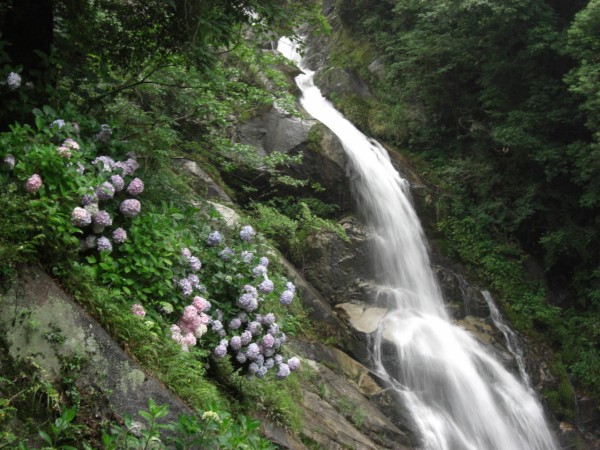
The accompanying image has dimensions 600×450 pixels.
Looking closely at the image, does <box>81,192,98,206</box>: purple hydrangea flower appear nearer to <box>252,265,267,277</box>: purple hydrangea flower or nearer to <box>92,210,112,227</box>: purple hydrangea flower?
<box>92,210,112,227</box>: purple hydrangea flower

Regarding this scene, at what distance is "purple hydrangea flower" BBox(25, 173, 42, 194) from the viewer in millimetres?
2930

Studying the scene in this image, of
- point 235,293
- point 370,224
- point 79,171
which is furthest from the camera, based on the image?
point 370,224

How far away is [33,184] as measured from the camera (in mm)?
2932

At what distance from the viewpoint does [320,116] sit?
49.7ft

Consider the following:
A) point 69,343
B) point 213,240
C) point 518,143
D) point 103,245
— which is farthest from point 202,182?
point 518,143

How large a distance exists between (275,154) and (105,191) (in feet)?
12.8

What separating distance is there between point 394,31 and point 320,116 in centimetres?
506

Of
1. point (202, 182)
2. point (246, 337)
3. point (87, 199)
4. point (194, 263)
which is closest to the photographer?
point (87, 199)

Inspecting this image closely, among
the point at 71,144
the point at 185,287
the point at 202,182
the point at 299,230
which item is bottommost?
the point at 299,230

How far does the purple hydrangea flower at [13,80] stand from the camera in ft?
11.3

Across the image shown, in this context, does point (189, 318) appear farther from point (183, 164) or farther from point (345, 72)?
point (345, 72)

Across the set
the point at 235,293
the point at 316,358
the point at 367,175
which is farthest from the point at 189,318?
the point at 367,175

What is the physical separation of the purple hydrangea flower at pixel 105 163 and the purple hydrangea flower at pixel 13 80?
699mm

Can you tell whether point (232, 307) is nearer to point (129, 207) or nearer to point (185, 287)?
point (185, 287)
